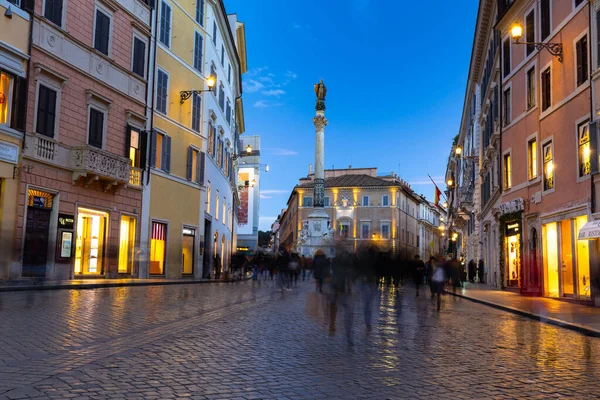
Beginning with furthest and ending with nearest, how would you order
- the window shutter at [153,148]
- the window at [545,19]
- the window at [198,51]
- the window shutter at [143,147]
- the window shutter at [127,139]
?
the window at [198,51] < the window shutter at [153,148] < the window shutter at [143,147] < the window shutter at [127,139] < the window at [545,19]

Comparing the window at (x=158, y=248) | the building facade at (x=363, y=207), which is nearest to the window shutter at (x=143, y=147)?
Result: the window at (x=158, y=248)

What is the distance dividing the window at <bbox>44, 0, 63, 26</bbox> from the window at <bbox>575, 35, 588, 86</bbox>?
19.3m

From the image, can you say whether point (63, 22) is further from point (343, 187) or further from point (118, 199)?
point (343, 187)

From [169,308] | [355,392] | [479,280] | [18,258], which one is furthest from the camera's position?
[479,280]

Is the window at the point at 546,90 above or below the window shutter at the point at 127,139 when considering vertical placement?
above

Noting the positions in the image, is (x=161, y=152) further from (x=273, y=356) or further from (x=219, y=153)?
(x=273, y=356)

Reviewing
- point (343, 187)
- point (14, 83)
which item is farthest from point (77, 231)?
point (343, 187)

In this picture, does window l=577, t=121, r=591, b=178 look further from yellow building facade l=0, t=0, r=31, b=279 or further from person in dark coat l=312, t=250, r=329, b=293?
yellow building facade l=0, t=0, r=31, b=279

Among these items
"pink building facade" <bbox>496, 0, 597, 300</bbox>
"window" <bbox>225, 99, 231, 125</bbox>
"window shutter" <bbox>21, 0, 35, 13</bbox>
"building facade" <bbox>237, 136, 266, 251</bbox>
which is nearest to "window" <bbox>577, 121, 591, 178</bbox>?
"pink building facade" <bbox>496, 0, 597, 300</bbox>

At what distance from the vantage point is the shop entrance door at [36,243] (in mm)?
21578

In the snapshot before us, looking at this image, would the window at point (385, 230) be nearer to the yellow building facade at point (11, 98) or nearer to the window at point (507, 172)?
the window at point (507, 172)

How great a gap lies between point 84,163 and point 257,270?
41.3 ft

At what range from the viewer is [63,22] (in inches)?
945

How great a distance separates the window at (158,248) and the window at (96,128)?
20.9ft
